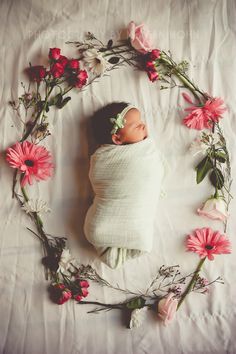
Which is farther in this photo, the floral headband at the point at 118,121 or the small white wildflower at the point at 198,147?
the small white wildflower at the point at 198,147

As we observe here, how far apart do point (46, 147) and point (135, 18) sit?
484mm

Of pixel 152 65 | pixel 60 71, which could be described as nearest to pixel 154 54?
pixel 152 65

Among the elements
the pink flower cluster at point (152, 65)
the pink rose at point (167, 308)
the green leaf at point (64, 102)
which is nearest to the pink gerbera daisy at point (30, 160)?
the green leaf at point (64, 102)

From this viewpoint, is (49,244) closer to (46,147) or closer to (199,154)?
(46,147)

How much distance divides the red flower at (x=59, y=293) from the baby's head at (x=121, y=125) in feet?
1.41

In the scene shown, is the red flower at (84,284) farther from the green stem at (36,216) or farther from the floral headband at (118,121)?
the floral headband at (118,121)

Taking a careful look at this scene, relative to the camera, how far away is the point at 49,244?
105cm

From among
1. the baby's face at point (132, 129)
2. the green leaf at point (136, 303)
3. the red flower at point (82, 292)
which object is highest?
the baby's face at point (132, 129)

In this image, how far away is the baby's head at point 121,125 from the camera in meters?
0.98

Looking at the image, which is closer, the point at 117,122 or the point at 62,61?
the point at 117,122

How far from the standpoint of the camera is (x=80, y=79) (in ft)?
3.51

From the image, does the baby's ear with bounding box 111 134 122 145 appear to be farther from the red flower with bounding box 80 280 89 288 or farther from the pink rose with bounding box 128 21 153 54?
the red flower with bounding box 80 280 89 288

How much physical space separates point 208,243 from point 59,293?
17.5 inches

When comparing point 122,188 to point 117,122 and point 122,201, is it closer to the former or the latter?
point 122,201
